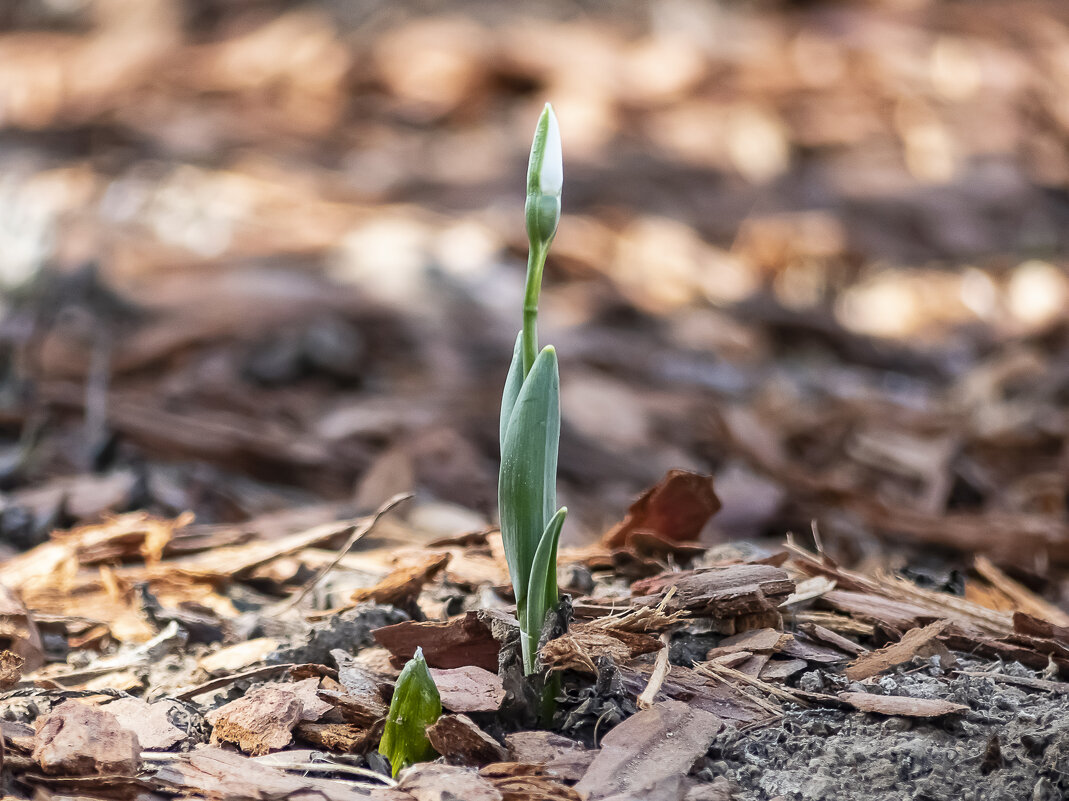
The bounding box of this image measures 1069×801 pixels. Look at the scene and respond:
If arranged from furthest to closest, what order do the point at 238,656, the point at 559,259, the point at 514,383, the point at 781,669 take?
the point at 559,259, the point at 238,656, the point at 781,669, the point at 514,383

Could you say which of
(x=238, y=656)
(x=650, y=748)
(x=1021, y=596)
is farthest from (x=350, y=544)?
(x=1021, y=596)

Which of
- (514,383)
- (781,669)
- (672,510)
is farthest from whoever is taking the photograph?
A: (672,510)

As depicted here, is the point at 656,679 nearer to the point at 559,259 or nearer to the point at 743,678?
the point at 743,678

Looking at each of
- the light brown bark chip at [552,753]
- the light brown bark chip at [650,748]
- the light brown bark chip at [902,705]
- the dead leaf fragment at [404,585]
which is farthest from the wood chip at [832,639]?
the dead leaf fragment at [404,585]

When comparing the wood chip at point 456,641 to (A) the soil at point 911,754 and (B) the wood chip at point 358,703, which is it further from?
(A) the soil at point 911,754

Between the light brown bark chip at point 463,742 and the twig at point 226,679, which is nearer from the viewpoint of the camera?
the light brown bark chip at point 463,742

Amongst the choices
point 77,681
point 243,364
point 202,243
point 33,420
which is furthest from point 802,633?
point 202,243

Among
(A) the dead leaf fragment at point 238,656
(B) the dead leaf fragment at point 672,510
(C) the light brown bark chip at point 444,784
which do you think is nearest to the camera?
(C) the light brown bark chip at point 444,784
